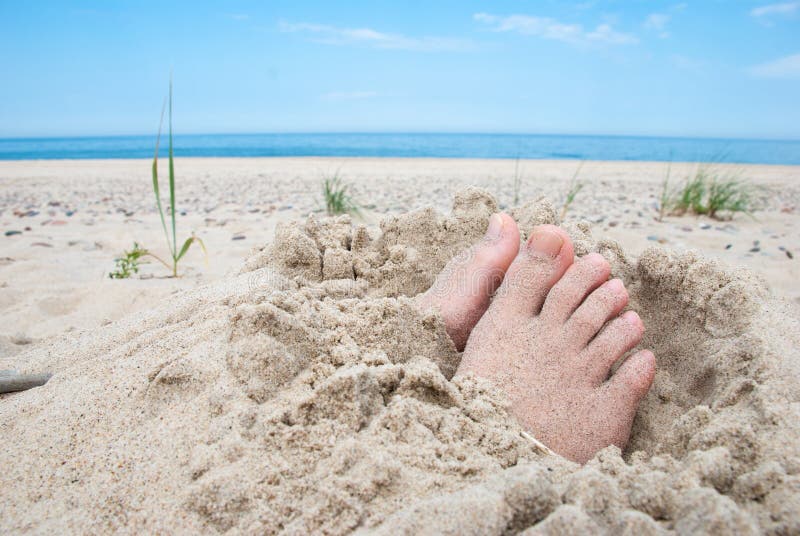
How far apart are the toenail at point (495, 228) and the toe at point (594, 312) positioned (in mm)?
389

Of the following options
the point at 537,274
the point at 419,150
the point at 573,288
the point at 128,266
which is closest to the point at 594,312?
the point at 573,288

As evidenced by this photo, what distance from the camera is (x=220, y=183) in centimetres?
852

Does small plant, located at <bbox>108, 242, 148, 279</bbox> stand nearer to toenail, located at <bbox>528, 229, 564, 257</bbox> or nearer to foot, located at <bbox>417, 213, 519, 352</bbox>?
foot, located at <bbox>417, 213, 519, 352</bbox>

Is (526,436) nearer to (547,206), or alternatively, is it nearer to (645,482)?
(645,482)

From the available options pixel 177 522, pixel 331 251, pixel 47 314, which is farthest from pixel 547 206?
pixel 47 314

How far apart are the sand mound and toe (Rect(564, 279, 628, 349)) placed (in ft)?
0.70

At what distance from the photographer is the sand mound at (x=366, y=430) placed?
86 cm

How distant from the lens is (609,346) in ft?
4.87

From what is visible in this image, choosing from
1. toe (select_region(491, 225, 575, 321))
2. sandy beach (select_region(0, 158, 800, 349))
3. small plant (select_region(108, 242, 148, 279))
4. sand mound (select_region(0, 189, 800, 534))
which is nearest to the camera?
sand mound (select_region(0, 189, 800, 534))

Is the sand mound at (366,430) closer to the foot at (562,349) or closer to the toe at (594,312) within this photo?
the foot at (562,349)

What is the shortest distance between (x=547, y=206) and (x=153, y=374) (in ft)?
4.75

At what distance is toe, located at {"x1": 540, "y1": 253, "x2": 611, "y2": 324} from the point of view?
5.17ft

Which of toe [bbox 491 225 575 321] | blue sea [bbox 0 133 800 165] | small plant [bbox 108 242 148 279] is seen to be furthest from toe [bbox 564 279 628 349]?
blue sea [bbox 0 133 800 165]

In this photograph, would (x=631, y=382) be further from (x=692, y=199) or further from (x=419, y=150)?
(x=419, y=150)
